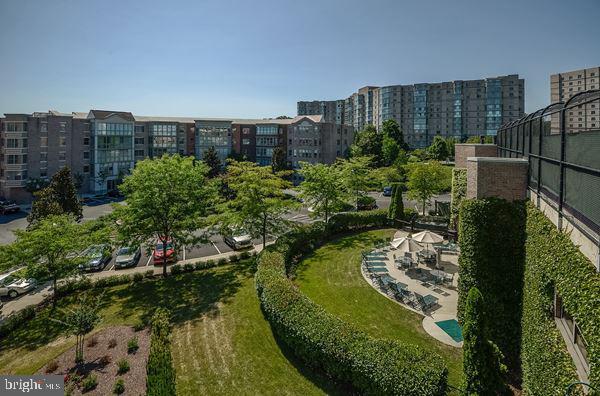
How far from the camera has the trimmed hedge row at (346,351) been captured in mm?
9414

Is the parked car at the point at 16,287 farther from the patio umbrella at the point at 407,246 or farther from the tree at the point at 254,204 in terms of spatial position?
the patio umbrella at the point at 407,246

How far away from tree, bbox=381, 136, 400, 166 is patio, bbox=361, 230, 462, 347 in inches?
2010

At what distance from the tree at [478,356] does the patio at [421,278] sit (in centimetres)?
486

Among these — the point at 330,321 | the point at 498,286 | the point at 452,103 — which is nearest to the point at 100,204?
the point at 330,321

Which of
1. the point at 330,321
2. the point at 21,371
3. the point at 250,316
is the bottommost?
the point at 21,371

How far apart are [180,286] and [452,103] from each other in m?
109

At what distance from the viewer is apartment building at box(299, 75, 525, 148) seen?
334ft

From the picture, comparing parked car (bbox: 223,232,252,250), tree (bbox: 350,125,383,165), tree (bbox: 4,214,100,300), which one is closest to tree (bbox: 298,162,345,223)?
parked car (bbox: 223,232,252,250)

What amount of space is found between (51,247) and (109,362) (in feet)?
26.3

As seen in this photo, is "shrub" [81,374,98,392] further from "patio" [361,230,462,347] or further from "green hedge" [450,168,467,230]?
"green hedge" [450,168,467,230]

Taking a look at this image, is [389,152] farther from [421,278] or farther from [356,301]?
[356,301]

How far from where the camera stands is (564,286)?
719 centimetres

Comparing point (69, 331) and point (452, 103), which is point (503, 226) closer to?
point (69, 331)

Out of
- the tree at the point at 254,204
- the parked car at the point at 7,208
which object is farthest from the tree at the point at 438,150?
the parked car at the point at 7,208
